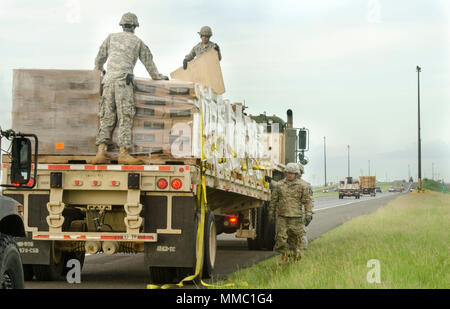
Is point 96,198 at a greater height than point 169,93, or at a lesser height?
lesser

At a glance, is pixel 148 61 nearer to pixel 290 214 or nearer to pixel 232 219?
pixel 290 214

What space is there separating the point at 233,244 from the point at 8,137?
1436 centimetres

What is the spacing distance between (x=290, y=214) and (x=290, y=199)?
0.25 meters

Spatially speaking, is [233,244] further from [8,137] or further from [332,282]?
[8,137]

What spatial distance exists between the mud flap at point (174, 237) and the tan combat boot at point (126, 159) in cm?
57

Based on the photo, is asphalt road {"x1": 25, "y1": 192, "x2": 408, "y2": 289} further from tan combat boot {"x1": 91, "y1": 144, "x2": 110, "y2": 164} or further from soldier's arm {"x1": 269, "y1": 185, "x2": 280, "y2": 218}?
tan combat boot {"x1": 91, "y1": 144, "x2": 110, "y2": 164}

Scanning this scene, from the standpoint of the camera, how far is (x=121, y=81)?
34.5ft

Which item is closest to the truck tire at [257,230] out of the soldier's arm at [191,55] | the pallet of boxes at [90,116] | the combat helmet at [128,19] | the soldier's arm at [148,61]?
the soldier's arm at [191,55]

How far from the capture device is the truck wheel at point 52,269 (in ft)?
35.1

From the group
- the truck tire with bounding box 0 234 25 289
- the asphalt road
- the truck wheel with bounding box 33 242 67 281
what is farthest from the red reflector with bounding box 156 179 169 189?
the truck tire with bounding box 0 234 25 289

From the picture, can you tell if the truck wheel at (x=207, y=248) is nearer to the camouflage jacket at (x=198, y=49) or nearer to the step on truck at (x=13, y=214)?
the camouflage jacket at (x=198, y=49)

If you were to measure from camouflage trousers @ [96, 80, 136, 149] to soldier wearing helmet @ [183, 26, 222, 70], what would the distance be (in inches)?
91.0
